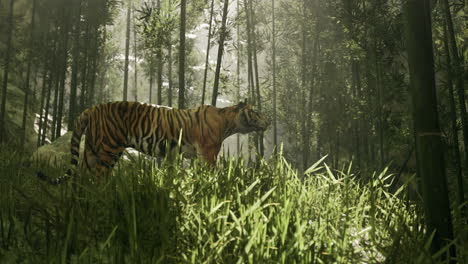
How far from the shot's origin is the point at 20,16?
463 inches

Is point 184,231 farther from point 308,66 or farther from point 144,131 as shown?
point 308,66

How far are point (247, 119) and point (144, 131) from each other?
1116 mm

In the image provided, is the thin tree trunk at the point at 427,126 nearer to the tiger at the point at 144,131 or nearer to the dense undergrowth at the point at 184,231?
the dense undergrowth at the point at 184,231

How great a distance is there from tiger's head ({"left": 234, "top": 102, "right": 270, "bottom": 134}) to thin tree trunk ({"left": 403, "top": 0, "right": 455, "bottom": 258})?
2409 millimetres

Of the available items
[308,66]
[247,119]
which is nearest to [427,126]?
[247,119]

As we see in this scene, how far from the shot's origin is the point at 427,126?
1430mm

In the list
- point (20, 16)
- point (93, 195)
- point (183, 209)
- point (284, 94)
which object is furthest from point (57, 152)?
point (284, 94)

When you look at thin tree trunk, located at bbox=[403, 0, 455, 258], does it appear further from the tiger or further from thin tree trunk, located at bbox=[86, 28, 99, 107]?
thin tree trunk, located at bbox=[86, 28, 99, 107]

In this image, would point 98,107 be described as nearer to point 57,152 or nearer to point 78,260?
point 78,260

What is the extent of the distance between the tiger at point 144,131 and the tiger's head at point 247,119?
16 mm

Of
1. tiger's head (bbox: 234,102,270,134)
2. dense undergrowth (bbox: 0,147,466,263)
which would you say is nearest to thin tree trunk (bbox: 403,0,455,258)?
dense undergrowth (bbox: 0,147,466,263)

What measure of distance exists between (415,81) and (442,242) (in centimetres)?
67

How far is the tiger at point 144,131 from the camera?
11.1 ft

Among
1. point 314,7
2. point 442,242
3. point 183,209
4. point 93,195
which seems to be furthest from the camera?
point 314,7
